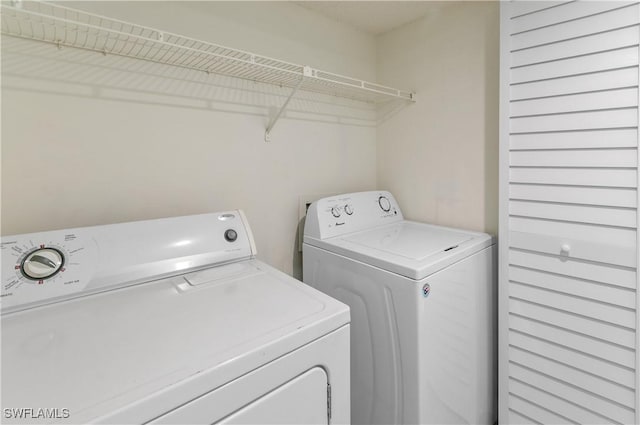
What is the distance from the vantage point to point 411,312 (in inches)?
48.4

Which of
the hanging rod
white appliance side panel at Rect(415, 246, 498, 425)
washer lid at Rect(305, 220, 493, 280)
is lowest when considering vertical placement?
white appliance side panel at Rect(415, 246, 498, 425)

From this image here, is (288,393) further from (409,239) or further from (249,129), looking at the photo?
(249,129)

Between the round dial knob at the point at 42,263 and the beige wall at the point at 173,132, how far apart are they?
0.20 meters

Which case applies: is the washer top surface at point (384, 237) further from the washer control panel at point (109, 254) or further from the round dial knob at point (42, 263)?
the round dial knob at point (42, 263)

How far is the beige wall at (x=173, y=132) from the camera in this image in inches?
44.7

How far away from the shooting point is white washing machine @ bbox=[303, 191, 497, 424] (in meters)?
1.27

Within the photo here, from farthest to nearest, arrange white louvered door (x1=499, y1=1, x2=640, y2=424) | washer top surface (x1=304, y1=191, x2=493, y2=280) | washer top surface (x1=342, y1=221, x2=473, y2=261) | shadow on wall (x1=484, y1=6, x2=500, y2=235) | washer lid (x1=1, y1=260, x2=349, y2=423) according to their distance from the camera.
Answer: shadow on wall (x1=484, y1=6, x2=500, y2=235) → washer top surface (x1=342, y1=221, x2=473, y2=261) → washer top surface (x1=304, y1=191, x2=493, y2=280) → white louvered door (x1=499, y1=1, x2=640, y2=424) → washer lid (x1=1, y1=260, x2=349, y2=423)

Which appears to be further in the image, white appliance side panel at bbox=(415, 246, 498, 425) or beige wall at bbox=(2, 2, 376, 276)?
white appliance side panel at bbox=(415, 246, 498, 425)

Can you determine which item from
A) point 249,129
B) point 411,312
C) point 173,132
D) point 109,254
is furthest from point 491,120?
point 109,254

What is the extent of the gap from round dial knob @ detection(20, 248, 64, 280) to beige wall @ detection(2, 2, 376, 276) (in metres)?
0.20

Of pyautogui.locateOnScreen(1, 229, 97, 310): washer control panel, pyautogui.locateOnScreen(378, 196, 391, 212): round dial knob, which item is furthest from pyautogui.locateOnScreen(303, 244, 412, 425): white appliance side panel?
pyautogui.locateOnScreen(1, 229, 97, 310): washer control panel

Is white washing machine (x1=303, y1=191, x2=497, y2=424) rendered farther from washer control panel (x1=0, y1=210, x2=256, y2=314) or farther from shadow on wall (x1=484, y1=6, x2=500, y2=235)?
washer control panel (x1=0, y1=210, x2=256, y2=314)

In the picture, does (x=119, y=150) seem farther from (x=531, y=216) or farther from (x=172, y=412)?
(x=531, y=216)

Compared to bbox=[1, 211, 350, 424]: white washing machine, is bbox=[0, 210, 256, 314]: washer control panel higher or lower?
higher
